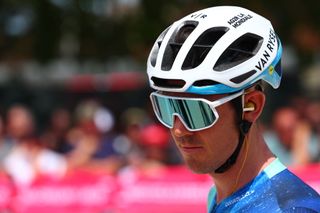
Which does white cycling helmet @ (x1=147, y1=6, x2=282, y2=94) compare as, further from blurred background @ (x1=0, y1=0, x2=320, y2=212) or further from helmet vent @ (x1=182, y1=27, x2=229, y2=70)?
blurred background @ (x1=0, y1=0, x2=320, y2=212)

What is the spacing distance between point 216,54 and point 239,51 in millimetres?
88

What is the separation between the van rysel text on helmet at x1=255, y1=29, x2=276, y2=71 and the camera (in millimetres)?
2672

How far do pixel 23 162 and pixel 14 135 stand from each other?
638 millimetres

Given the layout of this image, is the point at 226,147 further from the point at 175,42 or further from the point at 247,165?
the point at 175,42

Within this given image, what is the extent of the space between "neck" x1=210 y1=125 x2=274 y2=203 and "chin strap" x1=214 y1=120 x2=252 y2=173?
0.02 metres

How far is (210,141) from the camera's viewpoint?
2703 millimetres

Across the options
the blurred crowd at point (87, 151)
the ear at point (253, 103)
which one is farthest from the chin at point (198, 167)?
the blurred crowd at point (87, 151)

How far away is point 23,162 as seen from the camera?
9.56 m

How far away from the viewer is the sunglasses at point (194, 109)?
2.62m

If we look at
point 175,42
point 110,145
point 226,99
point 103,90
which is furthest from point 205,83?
point 103,90

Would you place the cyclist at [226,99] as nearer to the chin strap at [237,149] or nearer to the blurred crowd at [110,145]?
the chin strap at [237,149]

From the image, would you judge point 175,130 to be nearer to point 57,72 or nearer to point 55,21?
point 55,21

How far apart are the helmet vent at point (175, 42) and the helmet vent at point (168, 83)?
1.6 inches

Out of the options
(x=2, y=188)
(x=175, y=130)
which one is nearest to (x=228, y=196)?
(x=175, y=130)
